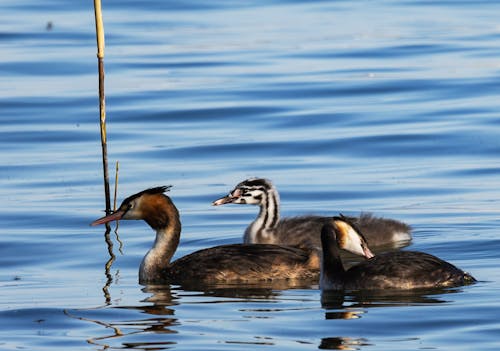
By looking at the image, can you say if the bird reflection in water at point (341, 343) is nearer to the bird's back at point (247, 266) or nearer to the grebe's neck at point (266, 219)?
the bird's back at point (247, 266)

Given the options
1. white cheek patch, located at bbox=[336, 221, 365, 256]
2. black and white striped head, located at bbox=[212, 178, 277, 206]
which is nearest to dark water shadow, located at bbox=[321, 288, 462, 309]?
white cheek patch, located at bbox=[336, 221, 365, 256]

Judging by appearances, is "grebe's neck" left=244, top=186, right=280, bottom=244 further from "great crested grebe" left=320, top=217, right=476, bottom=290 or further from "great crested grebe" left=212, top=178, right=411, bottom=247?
"great crested grebe" left=320, top=217, right=476, bottom=290

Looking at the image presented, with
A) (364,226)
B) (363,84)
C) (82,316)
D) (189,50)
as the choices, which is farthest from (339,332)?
(189,50)

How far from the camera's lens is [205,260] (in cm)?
1269

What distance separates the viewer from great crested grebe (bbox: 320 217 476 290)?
464 inches

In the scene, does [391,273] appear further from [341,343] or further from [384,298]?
[341,343]

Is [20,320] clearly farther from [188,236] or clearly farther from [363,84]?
[363,84]

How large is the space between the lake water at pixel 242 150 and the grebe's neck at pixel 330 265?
0.60 feet

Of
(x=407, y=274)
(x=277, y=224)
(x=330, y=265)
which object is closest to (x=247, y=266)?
(x=330, y=265)

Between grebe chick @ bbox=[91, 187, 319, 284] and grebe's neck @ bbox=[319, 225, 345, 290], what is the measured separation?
1.73 ft

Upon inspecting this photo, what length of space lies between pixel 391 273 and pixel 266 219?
273 centimetres

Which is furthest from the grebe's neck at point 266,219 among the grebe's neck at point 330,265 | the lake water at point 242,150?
the grebe's neck at point 330,265

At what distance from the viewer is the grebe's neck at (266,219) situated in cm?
1437

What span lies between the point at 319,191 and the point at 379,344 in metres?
6.81
